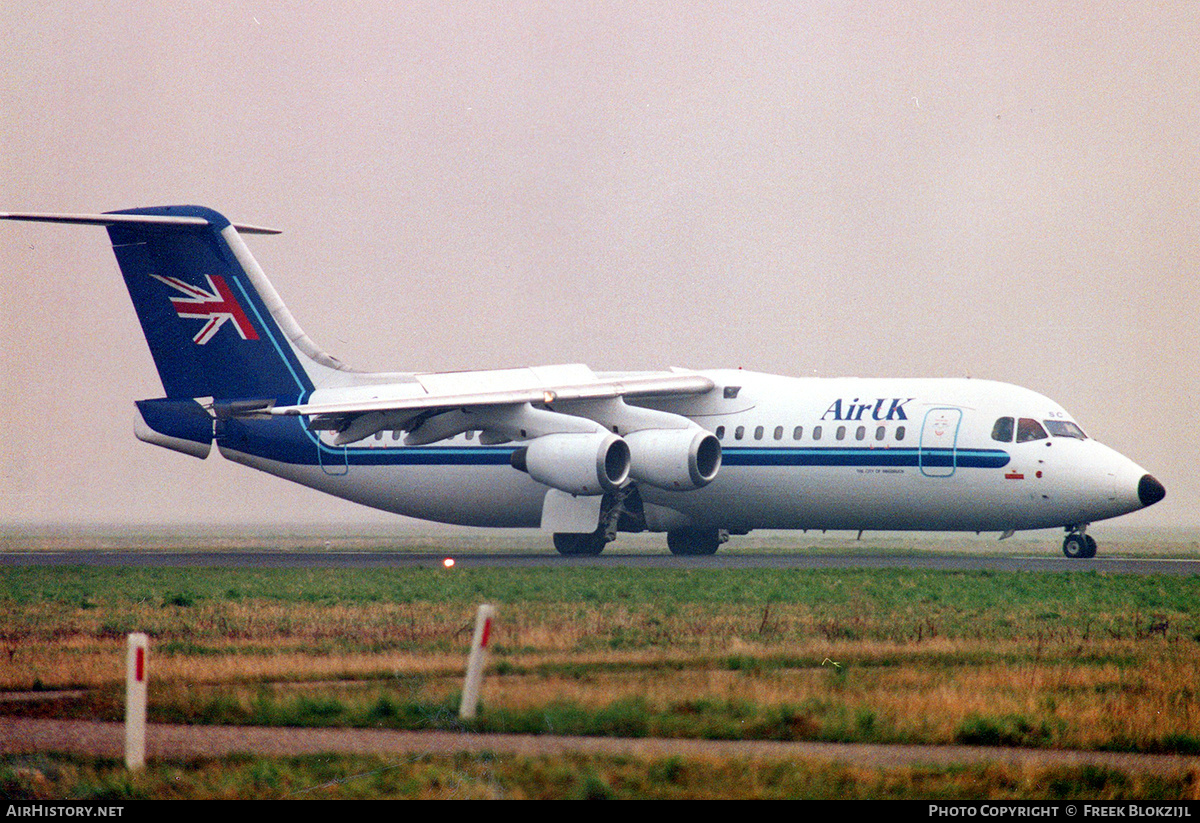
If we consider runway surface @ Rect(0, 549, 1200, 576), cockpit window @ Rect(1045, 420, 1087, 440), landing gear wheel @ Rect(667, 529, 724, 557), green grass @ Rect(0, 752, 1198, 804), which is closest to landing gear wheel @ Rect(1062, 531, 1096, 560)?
runway surface @ Rect(0, 549, 1200, 576)

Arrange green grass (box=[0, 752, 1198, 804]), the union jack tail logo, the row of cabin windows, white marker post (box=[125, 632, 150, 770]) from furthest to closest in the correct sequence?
the union jack tail logo, the row of cabin windows, white marker post (box=[125, 632, 150, 770]), green grass (box=[0, 752, 1198, 804])

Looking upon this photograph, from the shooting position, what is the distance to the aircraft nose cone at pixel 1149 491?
29.7 m

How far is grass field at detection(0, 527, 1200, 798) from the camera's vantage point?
9.89 m

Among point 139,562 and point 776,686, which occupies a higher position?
point 776,686

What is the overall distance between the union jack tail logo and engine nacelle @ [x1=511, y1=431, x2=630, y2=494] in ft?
28.4

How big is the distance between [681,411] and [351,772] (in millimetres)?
25481

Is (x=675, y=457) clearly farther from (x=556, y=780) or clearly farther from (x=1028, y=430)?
(x=556, y=780)

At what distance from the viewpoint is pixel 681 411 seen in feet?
115

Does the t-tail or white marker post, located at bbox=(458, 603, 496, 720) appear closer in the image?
white marker post, located at bbox=(458, 603, 496, 720)

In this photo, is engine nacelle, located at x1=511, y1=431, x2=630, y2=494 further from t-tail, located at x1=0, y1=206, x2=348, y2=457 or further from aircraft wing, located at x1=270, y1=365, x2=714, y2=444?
t-tail, located at x1=0, y1=206, x2=348, y2=457

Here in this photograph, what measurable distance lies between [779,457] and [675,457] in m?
2.38

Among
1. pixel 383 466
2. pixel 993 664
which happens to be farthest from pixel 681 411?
pixel 993 664

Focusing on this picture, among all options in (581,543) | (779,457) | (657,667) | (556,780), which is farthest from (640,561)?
(556,780)
